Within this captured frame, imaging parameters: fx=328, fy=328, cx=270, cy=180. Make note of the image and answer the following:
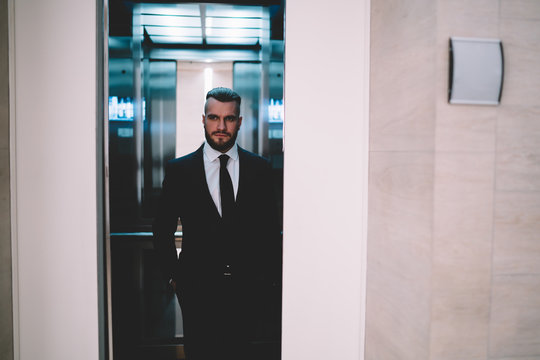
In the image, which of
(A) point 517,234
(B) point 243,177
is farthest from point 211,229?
(A) point 517,234

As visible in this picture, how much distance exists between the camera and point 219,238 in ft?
6.61

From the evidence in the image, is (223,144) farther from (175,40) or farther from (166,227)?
(175,40)

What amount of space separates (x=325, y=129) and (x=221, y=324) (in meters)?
1.40

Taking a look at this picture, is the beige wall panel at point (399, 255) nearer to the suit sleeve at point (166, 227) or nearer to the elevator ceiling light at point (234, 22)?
the suit sleeve at point (166, 227)

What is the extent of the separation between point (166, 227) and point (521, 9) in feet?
6.82

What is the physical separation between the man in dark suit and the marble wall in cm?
87

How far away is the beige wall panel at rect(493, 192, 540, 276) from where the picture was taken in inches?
54.4

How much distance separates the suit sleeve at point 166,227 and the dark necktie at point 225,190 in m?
0.29

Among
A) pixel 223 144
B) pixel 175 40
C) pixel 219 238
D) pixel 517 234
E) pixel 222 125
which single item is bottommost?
pixel 219 238

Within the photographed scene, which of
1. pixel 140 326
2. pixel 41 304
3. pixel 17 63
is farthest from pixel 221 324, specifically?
pixel 17 63

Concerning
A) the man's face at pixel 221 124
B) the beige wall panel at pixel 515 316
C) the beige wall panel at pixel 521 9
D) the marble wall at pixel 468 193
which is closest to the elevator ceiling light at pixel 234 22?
the man's face at pixel 221 124

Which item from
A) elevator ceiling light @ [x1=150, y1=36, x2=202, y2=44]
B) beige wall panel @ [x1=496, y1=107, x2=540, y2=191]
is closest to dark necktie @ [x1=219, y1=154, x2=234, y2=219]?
beige wall panel @ [x1=496, y1=107, x2=540, y2=191]

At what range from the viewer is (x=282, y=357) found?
69.4 inches

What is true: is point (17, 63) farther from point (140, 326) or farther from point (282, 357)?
point (140, 326)
